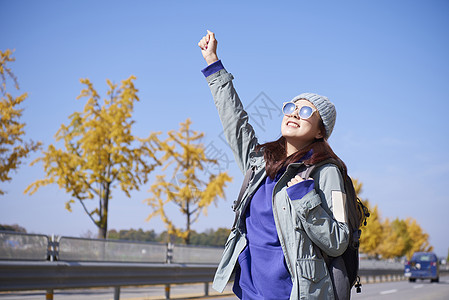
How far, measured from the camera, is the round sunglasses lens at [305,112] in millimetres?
2389

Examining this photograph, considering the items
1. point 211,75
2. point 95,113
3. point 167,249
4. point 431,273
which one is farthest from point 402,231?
point 211,75

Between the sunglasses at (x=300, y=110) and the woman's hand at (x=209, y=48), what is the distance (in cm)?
48

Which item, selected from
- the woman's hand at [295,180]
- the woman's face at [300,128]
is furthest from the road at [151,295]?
the woman's hand at [295,180]

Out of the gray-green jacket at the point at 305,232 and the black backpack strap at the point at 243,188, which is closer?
the gray-green jacket at the point at 305,232

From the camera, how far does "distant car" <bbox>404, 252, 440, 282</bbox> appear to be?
86.0ft

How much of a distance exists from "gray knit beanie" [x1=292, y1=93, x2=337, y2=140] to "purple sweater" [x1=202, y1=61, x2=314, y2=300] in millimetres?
353

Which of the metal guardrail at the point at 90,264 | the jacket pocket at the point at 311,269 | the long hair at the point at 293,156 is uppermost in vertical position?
the long hair at the point at 293,156

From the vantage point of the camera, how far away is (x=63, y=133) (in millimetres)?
23328

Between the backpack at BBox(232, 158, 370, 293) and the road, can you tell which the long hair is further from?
the road

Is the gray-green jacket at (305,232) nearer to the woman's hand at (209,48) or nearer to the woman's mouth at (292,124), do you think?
the woman's mouth at (292,124)

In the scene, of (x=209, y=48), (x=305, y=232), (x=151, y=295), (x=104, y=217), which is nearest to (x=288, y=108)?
(x=209, y=48)

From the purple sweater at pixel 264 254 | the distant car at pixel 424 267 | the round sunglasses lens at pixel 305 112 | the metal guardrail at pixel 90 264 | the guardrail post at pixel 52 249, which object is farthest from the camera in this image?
the distant car at pixel 424 267

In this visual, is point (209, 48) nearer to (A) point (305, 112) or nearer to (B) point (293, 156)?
(A) point (305, 112)

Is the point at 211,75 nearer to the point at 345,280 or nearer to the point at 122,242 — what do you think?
the point at 345,280
